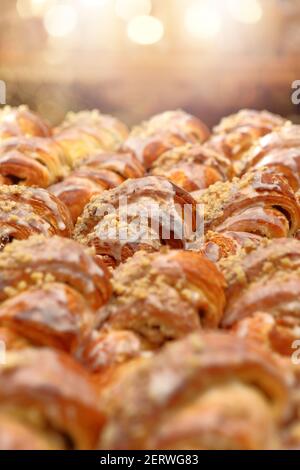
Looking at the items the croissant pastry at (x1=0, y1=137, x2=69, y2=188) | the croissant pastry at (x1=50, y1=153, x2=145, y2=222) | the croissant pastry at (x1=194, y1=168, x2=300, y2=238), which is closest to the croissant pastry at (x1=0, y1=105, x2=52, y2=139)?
the croissant pastry at (x1=0, y1=137, x2=69, y2=188)

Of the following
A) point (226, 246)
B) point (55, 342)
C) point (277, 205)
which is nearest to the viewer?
point (55, 342)

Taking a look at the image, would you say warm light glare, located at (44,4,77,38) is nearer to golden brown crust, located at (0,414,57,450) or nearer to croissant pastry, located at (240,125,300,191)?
croissant pastry, located at (240,125,300,191)

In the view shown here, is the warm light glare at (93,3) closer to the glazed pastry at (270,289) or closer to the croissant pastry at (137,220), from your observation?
the croissant pastry at (137,220)

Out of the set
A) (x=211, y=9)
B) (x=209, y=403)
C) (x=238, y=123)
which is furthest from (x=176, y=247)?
(x=211, y=9)

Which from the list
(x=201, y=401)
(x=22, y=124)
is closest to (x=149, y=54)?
(x=22, y=124)

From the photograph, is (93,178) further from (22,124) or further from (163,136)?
(22,124)
